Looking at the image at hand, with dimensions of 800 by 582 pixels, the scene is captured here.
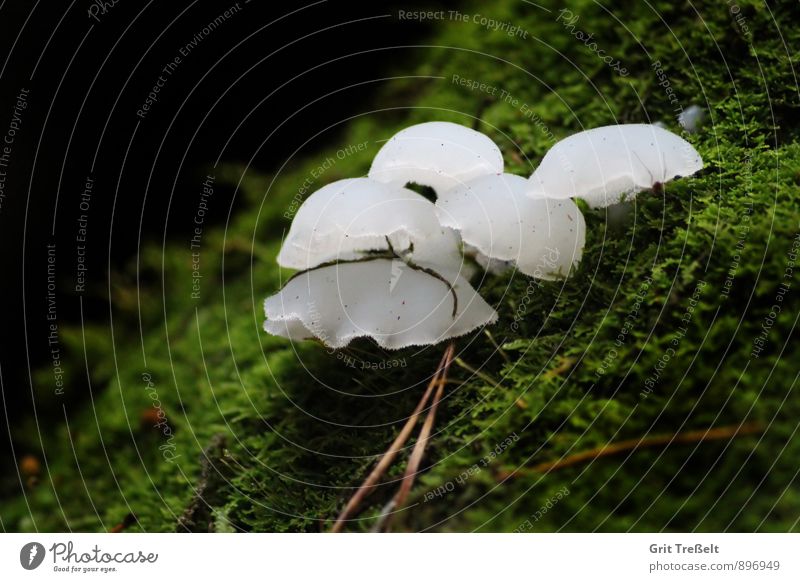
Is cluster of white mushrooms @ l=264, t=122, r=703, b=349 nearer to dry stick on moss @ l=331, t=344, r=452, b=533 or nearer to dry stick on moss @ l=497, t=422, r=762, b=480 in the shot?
dry stick on moss @ l=331, t=344, r=452, b=533

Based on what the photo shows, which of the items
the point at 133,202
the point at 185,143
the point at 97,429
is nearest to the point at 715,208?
the point at 97,429

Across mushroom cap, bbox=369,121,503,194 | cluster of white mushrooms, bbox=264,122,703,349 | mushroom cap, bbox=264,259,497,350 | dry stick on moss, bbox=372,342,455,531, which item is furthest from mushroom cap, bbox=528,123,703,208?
dry stick on moss, bbox=372,342,455,531

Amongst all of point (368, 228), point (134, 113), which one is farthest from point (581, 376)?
point (134, 113)

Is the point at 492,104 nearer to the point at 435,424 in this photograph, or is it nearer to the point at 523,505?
the point at 435,424
